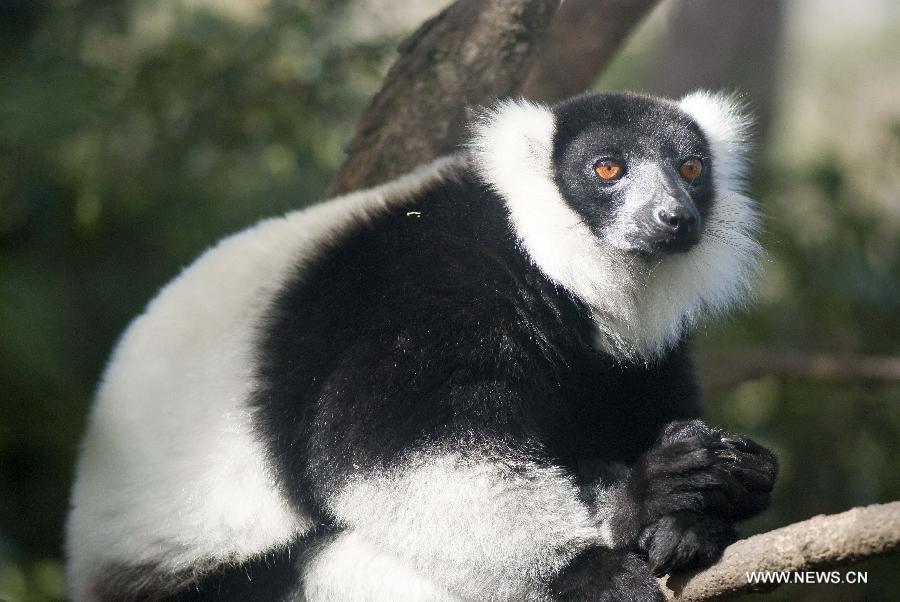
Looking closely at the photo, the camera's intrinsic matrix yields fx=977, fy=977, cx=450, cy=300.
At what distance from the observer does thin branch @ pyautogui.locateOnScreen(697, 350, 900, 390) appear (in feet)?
24.8

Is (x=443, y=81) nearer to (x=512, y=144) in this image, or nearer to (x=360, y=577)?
(x=512, y=144)

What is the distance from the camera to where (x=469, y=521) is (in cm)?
364

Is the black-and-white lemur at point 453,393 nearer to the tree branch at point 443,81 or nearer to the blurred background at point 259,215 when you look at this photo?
the blurred background at point 259,215

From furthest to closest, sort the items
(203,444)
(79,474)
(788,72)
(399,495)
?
(788,72) → (79,474) → (203,444) → (399,495)

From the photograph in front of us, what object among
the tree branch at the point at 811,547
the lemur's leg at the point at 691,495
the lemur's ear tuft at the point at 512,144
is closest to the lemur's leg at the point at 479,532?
the lemur's leg at the point at 691,495

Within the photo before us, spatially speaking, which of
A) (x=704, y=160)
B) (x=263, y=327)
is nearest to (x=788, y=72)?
(x=704, y=160)

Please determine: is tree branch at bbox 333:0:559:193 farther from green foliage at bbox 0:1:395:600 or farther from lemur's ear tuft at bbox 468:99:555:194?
green foliage at bbox 0:1:395:600

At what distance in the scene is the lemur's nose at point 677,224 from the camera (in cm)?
404

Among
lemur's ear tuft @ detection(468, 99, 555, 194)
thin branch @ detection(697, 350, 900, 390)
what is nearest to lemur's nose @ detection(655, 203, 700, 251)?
lemur's ear tuft @ detection(468, 99, 555, 194)

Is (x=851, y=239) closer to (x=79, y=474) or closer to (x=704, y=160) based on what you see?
(x=704, y=160)

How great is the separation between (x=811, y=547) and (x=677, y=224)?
1.63 metres

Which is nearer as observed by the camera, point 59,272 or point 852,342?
point 59,272

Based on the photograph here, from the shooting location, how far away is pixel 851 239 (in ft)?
25.7

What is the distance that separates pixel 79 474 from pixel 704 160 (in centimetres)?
317
